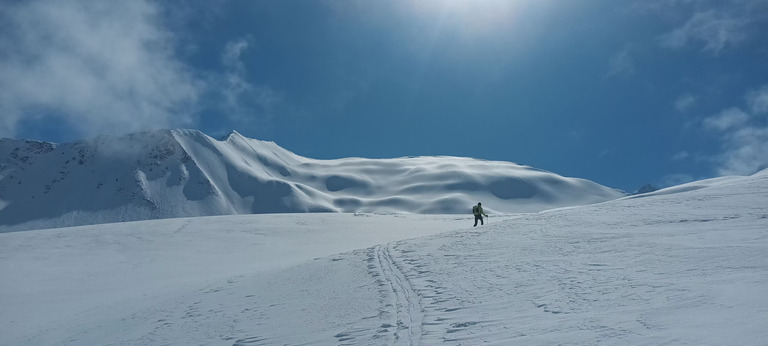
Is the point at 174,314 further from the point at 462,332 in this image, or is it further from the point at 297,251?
the point at 297,251

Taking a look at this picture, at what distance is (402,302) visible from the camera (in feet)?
38.4

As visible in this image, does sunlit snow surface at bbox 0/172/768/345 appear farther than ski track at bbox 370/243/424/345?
No

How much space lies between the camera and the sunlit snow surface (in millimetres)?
8938

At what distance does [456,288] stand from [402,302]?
5.11ft

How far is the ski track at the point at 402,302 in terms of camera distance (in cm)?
943

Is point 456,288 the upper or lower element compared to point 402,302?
upper

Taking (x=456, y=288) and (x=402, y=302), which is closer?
(x=402, y=302)

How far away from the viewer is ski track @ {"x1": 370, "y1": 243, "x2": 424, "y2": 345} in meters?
9.43

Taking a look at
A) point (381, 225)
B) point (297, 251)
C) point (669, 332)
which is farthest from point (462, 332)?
point (381, 225)

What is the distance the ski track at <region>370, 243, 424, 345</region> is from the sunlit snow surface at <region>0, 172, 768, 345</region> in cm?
5

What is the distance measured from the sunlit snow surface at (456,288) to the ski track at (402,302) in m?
0.05

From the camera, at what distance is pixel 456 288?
1254cm

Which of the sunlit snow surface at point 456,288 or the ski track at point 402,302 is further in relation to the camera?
the ski track at point 402,302

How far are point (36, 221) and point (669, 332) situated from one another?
216 metres
